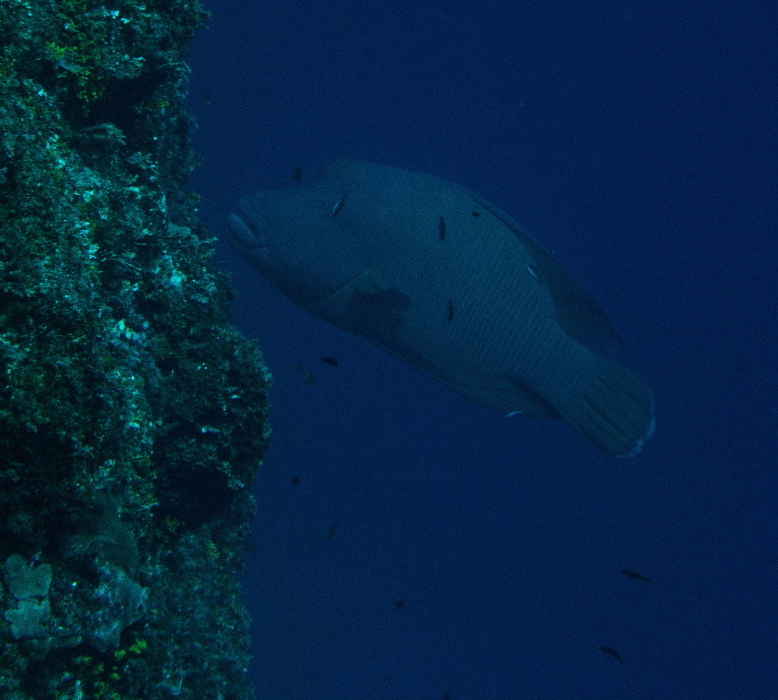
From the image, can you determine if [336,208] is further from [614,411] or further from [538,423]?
[538,423]

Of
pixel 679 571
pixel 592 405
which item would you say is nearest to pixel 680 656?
pixel 679 571

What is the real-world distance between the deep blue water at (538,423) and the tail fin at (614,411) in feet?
33.9

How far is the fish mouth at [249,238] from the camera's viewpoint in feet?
10.6

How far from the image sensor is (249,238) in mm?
3254

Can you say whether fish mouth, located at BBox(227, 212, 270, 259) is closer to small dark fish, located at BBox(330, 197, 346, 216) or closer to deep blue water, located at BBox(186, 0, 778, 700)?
small dark fish, located at BBox(330, 197, 346, 216)

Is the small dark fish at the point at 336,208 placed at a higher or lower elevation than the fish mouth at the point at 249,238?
higher

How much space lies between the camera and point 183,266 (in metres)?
4.29

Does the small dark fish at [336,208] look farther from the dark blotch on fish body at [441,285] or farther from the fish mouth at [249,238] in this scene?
the fish mouth at [249,238]

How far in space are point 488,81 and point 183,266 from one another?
846 inches

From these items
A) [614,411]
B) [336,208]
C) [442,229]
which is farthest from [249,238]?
[614,411]

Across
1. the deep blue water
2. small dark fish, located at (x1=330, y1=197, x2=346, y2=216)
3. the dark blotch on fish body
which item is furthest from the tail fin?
the deep blue water

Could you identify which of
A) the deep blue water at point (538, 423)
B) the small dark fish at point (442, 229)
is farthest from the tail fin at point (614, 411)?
the deep blue water at point (538, 423)

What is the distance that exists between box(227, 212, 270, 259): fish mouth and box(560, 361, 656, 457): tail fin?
1.94m

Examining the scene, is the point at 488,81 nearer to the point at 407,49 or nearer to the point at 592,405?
the point at 407,49
